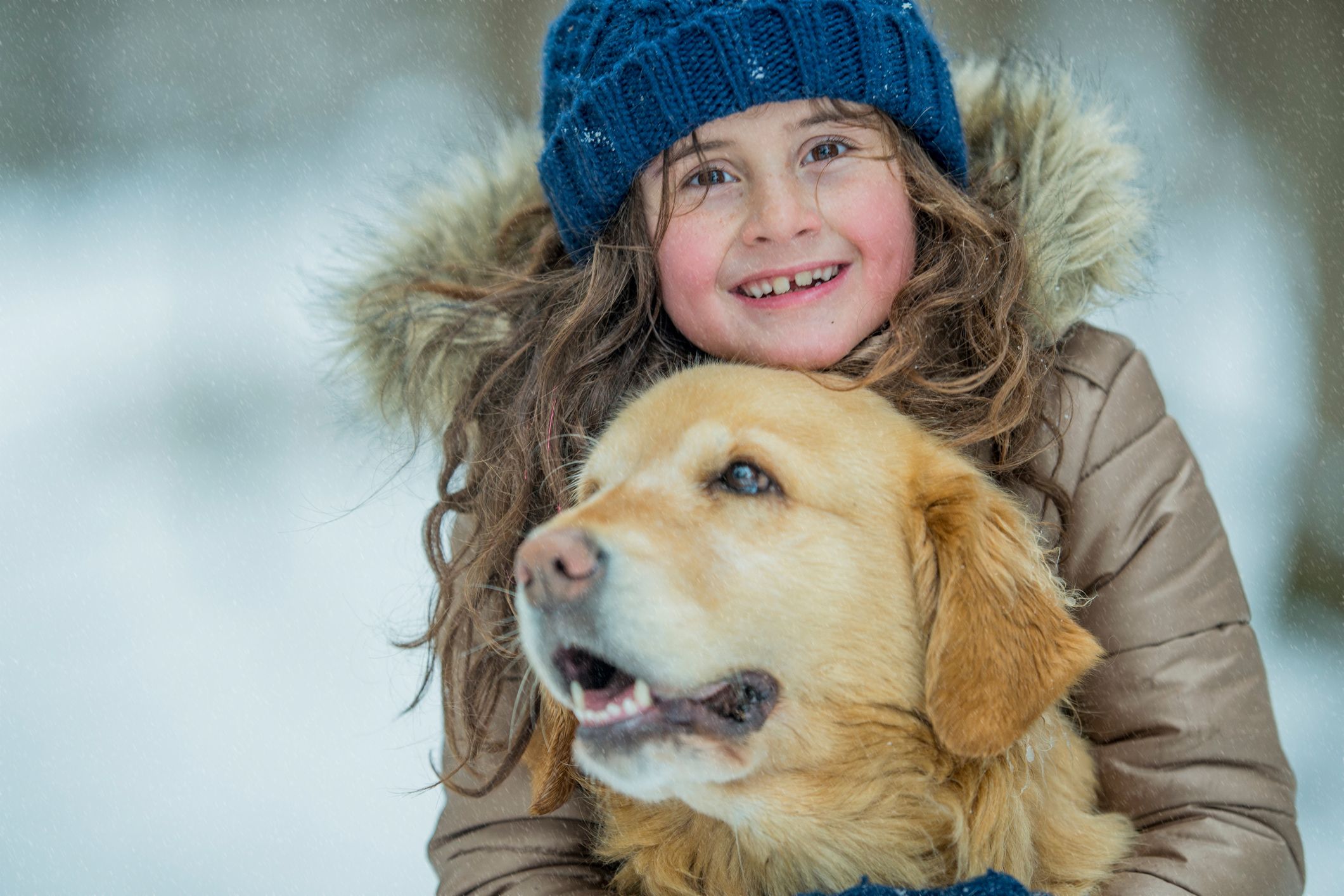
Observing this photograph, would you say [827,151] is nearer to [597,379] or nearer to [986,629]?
[597,379]

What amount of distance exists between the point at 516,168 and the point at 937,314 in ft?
3.98

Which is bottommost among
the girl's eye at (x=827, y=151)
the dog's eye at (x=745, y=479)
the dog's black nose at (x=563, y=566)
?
the dog's black nose at (x=563, y=566)

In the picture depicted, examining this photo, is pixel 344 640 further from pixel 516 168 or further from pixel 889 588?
pixel 889 588

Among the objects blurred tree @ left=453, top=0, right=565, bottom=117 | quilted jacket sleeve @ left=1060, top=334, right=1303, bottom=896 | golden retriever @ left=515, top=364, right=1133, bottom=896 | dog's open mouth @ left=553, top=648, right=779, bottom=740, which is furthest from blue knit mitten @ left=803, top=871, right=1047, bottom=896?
blurred tree @ left=453, top=0, right=565, bottom=117

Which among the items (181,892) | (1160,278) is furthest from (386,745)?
(1160,278)

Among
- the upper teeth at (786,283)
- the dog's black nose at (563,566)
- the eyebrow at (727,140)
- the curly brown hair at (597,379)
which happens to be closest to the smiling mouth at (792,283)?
the upper teeth at (786,283)

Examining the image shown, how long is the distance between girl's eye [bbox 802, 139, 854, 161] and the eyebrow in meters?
0.04

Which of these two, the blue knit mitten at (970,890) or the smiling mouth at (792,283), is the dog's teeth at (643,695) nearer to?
the blue knit mitten at (970,890)

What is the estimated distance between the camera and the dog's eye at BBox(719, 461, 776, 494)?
2.15 meters

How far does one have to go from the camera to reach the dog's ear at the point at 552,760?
246cm

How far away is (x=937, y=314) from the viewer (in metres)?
2.64

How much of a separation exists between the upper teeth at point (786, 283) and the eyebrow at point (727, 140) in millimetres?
282

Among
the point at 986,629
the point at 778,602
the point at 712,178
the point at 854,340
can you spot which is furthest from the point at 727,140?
the point at 986,629

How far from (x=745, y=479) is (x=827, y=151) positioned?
802 millimetres
